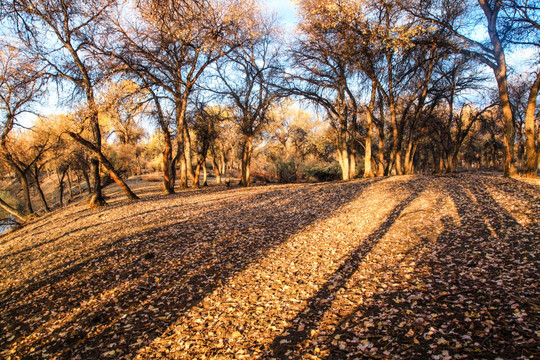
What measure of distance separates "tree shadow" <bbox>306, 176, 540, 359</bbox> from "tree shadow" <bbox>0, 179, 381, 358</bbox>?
2.70 metres

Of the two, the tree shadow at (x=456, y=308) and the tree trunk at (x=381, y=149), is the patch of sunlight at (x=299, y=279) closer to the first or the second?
the tree shadow at (x=456, y=308)

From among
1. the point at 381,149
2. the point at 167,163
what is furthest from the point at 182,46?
the point at 381,149

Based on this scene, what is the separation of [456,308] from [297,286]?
239 cm

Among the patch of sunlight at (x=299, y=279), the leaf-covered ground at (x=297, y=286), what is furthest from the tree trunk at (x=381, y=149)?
the patch of sunlight at (x=299, y=279)

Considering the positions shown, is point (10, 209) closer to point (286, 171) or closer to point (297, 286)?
point (297, 286)

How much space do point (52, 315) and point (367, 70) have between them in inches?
659

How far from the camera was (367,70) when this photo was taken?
16.4 meters

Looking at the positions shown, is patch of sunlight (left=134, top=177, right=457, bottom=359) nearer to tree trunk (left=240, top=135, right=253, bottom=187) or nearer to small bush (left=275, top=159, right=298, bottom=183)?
tree trunk (left=240, top=135, right=253, bottom=187)

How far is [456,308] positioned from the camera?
393 cm

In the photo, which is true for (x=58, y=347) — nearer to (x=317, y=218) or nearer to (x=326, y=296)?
(x=326, y=296)

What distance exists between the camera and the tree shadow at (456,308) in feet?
10.7

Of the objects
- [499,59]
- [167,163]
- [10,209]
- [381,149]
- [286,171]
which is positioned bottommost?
[10,209]

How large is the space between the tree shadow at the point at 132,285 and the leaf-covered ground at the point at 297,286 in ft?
0.11

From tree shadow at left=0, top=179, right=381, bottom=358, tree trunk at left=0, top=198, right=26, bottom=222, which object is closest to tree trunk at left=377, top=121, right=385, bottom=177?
tree shadow at left=0, top=179, right=381, bottom=358
